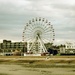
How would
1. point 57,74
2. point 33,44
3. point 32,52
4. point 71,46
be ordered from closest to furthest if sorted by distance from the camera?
1. point 57,74
2. point 33,44
3. point 32,52
4. point 71,46

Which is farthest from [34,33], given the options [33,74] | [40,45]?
[33,74]

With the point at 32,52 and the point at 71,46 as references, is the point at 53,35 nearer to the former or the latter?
the point at 32,52

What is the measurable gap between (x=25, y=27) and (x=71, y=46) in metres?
66.5

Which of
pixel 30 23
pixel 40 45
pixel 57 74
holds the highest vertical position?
pixel 30 23

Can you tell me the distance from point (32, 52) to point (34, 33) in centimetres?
1485

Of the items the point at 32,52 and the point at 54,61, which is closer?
the point at 54,61

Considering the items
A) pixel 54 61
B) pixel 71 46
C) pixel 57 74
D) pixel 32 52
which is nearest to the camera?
pixel 57 74

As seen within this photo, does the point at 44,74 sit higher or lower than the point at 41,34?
lower

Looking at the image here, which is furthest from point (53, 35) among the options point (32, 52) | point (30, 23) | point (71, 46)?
point (71, 46)

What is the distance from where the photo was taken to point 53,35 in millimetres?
95562

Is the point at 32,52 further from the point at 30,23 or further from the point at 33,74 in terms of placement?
the point at 33,74

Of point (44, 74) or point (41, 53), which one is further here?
point (41, 53)

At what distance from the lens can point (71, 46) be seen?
160000 millimetres

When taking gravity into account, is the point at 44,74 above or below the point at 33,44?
below
